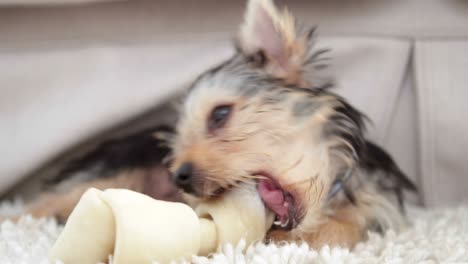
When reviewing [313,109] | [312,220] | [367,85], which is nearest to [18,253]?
[312,220]

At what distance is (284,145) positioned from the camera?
142 cm

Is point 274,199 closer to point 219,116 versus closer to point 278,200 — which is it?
point 278,200

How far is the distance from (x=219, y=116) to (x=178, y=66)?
0.51 meters

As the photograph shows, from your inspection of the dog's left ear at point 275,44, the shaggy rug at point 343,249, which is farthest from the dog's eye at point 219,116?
the shaggy rug at point 343,249

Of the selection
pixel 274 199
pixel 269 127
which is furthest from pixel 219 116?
pixel 274 199

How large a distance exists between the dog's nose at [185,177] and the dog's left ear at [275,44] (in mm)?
371

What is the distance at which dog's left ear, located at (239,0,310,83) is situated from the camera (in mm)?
1574

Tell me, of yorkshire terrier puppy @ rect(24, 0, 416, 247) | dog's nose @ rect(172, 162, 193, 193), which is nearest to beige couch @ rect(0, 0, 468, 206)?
yorkshire terrier puppy @ rect(24, 0, 416, 247)

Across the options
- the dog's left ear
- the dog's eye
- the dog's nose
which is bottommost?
the dog's nose

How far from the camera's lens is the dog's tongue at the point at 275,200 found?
136 cm

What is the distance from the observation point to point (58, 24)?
199 centimetres

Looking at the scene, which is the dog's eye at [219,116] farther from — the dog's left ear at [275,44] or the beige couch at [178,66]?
the beige couch at [178,66]

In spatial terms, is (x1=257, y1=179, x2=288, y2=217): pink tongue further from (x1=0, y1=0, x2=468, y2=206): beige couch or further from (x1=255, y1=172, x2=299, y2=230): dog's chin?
(x1=0, y1=0, x2=468, y2=206): beige couch

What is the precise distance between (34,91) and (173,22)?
1.65ft
